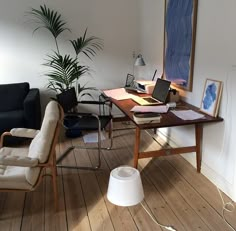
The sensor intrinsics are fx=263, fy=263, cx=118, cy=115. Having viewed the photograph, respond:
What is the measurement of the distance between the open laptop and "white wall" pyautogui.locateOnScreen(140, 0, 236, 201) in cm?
25

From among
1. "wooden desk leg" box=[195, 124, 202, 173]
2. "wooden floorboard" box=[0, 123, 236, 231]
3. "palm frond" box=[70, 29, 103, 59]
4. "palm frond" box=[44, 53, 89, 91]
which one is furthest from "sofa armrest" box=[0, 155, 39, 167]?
"palm frond" box=[70, 29, 103, 59]

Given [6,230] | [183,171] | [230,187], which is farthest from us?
[183,171]

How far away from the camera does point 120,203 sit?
2.16 meters

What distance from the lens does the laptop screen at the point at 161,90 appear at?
2930 mm

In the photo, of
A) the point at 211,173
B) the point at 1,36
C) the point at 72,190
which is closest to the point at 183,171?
the point at 211,173

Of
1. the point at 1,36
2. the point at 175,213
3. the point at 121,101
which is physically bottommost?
the point at 175,213

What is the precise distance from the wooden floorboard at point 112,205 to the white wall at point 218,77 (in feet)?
0.60

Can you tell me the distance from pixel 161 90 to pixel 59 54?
1.81 m

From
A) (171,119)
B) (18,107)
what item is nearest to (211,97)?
(171,119)

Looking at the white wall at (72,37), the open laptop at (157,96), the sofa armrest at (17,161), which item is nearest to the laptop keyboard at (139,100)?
the open laptop at (157,96)

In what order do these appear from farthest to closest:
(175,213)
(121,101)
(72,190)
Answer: (121,101), (72,190), (175,213)

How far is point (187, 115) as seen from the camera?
8.30ft

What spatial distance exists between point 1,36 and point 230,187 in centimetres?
348

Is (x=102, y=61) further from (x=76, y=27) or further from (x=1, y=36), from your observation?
(x=1, y=36)
